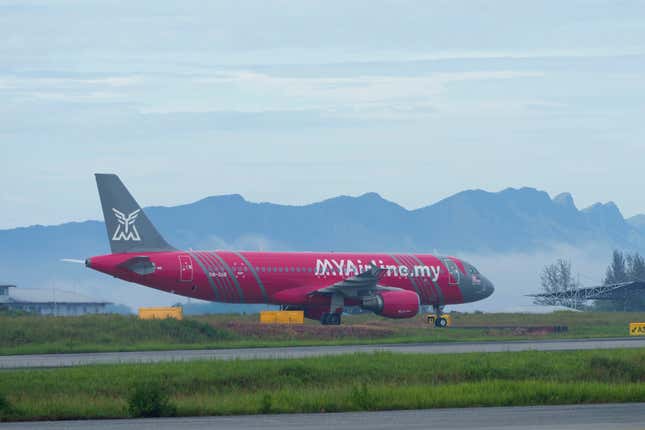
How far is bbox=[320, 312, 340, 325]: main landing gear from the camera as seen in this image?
62.1 meters

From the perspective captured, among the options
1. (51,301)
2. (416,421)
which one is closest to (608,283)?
(51,301)

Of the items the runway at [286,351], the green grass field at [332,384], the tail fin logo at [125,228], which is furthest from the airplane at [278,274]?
the green grass field at [332,384]

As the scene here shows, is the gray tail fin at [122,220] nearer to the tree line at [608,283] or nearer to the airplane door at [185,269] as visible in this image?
the airplane door at [185,269]

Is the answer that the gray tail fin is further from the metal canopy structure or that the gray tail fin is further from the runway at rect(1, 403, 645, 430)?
the metal canopy structure

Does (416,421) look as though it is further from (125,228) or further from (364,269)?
(364,269)

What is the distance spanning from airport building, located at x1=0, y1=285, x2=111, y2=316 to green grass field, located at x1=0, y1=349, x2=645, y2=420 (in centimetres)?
7612

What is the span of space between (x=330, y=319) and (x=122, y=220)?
1161 centimetres

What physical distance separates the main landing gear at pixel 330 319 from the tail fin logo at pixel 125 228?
33.9ft

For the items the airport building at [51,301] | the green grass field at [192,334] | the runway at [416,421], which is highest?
the airport building at [51,301]

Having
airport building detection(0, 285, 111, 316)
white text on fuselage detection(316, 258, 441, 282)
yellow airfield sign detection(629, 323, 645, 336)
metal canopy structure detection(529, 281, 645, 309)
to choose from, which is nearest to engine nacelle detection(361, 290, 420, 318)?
white text on fuselage detection(316, 258, 441, 282)

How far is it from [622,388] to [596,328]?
120ft

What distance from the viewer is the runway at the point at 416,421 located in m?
23.6

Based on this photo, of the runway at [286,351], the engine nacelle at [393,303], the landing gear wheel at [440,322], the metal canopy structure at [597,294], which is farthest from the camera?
the metal canopy structure at [597,294]

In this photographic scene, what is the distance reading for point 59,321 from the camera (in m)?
53.0
